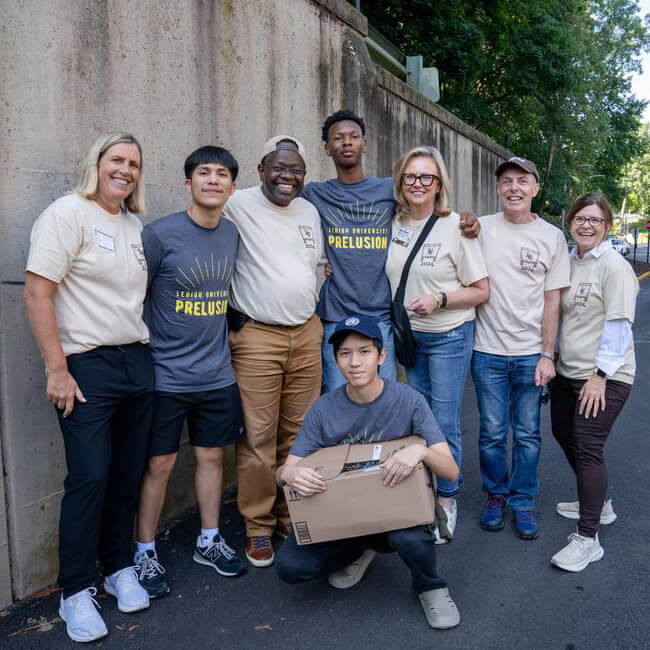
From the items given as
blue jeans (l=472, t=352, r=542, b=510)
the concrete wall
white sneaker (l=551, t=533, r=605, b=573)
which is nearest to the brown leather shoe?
the concrete wall

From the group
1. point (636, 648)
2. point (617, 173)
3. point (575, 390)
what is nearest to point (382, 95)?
point (575, 390)

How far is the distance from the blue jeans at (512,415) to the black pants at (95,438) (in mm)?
1875

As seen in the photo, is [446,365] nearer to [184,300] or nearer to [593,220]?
[593,220]

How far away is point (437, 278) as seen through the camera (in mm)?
3590

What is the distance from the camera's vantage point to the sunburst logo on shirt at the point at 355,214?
3.71 meters

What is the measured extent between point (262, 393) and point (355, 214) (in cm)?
114

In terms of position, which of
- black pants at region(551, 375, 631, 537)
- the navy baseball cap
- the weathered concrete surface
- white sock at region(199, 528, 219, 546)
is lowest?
white sock at region(199, 528, 219, 546)

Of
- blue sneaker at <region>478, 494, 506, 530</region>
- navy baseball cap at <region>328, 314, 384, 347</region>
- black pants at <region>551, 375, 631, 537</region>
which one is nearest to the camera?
navy baseball cap at <region>328, 314, 384, 347</region>

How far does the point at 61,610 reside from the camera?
9.37 feet

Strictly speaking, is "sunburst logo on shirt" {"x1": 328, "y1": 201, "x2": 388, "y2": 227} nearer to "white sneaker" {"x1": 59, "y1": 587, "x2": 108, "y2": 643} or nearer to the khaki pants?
the khaki pants

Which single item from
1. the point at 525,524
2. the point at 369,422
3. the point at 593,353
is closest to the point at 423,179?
the point at 593,353

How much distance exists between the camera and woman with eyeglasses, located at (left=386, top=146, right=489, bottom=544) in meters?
3.56

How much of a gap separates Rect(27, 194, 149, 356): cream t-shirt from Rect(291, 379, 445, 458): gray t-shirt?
0.91m

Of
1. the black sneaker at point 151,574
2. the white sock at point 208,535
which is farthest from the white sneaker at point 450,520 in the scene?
the black sneaker at point 151,574
